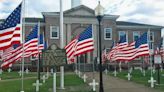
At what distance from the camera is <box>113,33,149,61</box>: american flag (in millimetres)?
29091

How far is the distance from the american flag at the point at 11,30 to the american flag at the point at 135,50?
1306 centimetres

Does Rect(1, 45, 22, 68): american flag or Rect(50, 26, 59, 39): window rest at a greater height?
Rect(50, 26, 59, 39): window

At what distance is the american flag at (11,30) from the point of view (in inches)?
682

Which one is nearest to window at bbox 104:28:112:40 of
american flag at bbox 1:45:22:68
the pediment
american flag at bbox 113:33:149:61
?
the pediment

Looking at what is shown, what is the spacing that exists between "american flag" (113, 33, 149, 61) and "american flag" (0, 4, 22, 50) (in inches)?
514

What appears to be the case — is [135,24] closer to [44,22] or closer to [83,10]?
[83,10]

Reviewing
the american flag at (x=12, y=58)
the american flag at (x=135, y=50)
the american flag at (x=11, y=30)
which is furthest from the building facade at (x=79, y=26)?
the american flag at (x=11, y=30)

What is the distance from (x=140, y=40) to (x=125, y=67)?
34.1 meters

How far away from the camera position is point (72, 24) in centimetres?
6222

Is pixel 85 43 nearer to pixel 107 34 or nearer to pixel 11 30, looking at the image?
pixel 11 30

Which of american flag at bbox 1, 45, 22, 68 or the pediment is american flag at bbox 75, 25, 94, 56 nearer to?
american flag at bbox 1, 45, 22, 68

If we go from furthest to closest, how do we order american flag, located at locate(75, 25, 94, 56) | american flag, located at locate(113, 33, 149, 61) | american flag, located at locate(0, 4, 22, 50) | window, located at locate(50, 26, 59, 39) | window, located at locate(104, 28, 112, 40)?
window, located at locate(104, 28, 112, 40)
window, located at locate(50, 26, 59, 39)
american flag, located at locate(113, 33, 149, 61)
american flag, located at locate(75, 25, 94, 56)
american flag, located at locate(0, 4, 22, 50)

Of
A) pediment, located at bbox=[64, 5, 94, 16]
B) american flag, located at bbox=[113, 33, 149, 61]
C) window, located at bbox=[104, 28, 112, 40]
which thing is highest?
pediment, located at bbox=[64, 5, 94, 16]

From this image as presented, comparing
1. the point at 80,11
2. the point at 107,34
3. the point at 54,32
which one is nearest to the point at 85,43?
the point at 54,32
